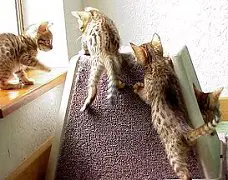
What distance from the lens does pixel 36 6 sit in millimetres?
1653

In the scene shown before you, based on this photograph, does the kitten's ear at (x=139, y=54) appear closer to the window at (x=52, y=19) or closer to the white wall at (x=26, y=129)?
the white wall at (x=26, y=129)

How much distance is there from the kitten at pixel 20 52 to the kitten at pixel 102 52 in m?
0.15

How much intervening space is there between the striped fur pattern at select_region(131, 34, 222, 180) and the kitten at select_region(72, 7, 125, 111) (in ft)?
0.18

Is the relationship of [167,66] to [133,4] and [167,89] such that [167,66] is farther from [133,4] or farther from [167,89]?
[133,4]

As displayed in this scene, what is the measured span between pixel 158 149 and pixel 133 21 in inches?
27.3

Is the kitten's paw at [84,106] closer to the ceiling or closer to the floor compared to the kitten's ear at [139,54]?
closer to the floor

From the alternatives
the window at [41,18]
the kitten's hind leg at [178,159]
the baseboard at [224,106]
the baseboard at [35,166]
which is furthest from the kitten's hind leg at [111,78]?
the baseboard at [224,106]

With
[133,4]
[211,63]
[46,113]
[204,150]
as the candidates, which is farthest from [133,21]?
[204,150]

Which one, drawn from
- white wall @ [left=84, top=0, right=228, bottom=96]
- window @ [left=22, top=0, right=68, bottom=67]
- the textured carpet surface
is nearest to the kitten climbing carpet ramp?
the textured carpet surface

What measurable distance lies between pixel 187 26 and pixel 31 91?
0.66 m

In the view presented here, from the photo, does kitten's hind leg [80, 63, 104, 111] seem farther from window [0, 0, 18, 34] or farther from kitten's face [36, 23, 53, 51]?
window [0, 0, 18, 34]

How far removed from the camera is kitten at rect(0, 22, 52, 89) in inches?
52.2

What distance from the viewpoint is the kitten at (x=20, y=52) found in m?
1.33

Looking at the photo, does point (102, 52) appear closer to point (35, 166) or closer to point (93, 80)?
point (93, 80)
